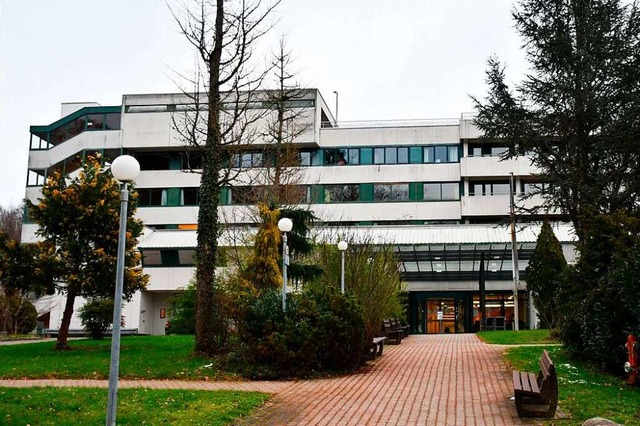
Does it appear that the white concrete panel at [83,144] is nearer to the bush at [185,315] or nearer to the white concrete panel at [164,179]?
the white concrete panel at [164,179]

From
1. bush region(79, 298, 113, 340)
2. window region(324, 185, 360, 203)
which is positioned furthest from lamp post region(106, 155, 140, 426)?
window region(324, 185, 360, 203)

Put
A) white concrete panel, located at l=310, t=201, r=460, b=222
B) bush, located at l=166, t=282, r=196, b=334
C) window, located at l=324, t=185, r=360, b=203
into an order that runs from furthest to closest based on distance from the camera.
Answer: window, located at l=324, t=185, r=360, b=203 → white concrete panel, located at l=310, t=201, r=460, b=222 → bush, located at l=166, t=282, r=196, b=334

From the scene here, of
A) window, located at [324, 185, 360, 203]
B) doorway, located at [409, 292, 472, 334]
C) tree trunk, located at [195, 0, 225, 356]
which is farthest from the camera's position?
window, located at [324, 185, 360, 203]

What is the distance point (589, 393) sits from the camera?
11383 mm

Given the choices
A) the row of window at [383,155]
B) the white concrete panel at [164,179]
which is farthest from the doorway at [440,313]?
the white concrete panel at [164,179]

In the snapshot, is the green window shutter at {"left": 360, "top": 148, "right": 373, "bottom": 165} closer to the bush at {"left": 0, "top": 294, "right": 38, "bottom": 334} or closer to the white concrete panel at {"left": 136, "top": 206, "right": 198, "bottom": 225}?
the white concrete panel at {"left": 136, "top": 206, "right": 198, "bottom": 225}

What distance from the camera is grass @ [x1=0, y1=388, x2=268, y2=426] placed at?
9.44 meters

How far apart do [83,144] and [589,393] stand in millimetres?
47334

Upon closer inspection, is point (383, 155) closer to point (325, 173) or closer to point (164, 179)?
point (325, 173)

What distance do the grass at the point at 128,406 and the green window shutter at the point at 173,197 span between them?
41.2 meters

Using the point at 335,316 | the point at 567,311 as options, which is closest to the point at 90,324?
the point at 335,316

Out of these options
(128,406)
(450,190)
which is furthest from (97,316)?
(450,190)

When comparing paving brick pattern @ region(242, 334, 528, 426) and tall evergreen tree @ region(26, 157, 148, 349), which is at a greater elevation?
tall evergreen tree @ region(26, 157, 148, 349)

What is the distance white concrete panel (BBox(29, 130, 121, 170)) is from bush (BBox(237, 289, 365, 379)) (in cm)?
3915
